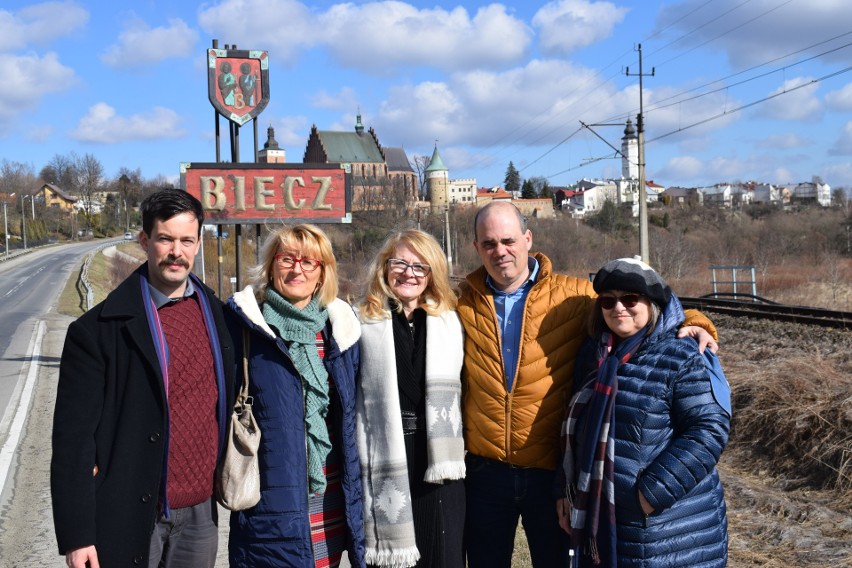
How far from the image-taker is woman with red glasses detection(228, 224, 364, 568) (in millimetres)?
3172

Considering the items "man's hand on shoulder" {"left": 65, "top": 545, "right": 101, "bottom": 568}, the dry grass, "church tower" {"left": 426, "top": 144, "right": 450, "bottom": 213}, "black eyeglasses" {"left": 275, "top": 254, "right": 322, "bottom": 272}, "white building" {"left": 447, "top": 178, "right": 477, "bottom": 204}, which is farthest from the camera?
"white building" {"left": 447, "top": 178, "right": 477, "bottom": 204}

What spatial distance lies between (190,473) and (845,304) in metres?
24.9

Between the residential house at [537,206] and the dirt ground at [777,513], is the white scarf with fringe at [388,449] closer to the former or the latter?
the dirt ground at [777,513]

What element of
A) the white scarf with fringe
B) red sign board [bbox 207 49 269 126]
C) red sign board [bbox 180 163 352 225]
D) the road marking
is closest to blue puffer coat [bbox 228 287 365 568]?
the white scarf with fringe

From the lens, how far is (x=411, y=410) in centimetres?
356

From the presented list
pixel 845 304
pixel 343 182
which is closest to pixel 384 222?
pixel 845 304

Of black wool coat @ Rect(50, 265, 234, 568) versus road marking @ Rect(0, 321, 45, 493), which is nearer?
black wool coat @ Rect(50, 265, 234, 568)

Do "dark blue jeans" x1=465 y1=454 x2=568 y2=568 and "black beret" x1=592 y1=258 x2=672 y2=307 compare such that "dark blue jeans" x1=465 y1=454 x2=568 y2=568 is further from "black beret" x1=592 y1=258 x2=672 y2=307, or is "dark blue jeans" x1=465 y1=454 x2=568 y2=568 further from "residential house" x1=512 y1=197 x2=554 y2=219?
"residential house" x1=512 y1=197 x2=554 y2=219

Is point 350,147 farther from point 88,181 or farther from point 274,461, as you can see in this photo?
point 274,461

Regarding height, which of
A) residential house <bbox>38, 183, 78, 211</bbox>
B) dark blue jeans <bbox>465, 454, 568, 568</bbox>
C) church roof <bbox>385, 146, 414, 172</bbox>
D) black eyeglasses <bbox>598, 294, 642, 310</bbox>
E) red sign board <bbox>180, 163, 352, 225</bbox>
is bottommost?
dark blue jeans <bbox>465, 454, 568, 568</bbox>

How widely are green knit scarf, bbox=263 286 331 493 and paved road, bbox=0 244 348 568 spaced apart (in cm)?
215

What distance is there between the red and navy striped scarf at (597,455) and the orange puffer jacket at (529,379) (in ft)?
0.81

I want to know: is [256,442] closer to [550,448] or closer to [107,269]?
[550,448]

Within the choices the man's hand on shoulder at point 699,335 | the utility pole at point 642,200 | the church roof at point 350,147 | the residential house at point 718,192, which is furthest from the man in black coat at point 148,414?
the residential house at point 718,192
